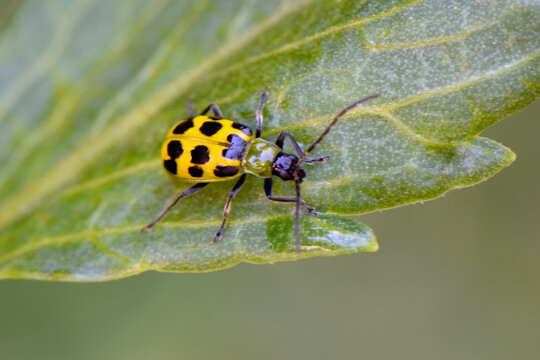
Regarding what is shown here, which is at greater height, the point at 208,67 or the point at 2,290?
the point at 208,67

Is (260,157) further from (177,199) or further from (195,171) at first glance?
(177,199)

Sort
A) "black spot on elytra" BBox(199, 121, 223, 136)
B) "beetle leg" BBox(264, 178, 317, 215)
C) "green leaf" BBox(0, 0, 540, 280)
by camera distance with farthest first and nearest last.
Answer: "black spot on elytra" BBox(199, 121, 223, 136) < "beetle leg" BBox(264, 178, 317, 215) < "green leaf" BBox(0, 0, 540, 280)

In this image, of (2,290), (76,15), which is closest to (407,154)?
(76,15)

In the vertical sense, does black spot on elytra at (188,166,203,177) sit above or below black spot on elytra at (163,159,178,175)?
below

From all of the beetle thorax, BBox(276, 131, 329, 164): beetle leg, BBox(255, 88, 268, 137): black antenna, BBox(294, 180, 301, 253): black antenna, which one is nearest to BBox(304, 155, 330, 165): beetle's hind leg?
BBox(276, 131, 329, 164): beetle leg

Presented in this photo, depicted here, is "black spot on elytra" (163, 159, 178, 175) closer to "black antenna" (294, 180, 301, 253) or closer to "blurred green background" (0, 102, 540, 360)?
"black antenna" (294, 180, 301, 253)

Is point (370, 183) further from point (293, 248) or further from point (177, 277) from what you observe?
point (177, 277)

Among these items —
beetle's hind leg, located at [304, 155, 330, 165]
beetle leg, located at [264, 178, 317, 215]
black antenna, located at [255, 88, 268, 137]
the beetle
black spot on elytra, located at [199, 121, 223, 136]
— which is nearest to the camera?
beetle leg, located at [264, 178, 317, 215]

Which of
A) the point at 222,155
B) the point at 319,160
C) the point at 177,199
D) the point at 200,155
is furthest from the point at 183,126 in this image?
the point at 319,160
